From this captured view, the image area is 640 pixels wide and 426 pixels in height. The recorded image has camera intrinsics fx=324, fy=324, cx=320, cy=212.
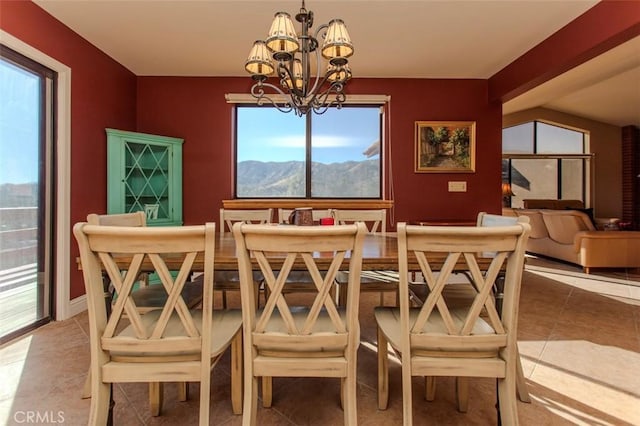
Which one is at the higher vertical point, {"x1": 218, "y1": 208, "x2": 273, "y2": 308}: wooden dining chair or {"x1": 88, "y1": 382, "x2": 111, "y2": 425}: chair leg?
{"x1": 218, "y1": 208, "x2": 273, "y2": 308}: wooden dining chair

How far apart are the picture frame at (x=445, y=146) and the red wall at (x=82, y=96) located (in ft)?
10.8

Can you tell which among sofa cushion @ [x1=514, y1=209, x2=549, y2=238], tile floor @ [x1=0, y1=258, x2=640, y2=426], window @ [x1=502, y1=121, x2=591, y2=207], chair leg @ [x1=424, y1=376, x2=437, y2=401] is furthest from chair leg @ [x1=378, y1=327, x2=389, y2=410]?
window @ [x1=502, y1=121, x2=591, y2=207]

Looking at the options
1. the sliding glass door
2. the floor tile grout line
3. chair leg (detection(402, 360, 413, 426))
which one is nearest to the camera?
chair leg (detection(402, 360, 413, 426))

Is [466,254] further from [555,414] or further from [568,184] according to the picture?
[568,184]

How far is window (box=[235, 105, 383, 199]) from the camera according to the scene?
12.9 feet

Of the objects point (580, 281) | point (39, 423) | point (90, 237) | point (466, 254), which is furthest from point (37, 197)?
point (580, 281)

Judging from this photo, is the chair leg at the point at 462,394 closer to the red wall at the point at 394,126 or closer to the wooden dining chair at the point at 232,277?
the wooden dining chair at the point at 232,277

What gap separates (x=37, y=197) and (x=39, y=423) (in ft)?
5.75

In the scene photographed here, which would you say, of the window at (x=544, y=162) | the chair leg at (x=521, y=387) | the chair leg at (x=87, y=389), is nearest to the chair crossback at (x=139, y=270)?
the chair leg at (x=87, y=389)

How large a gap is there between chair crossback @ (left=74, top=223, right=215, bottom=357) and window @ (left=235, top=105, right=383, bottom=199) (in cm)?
283

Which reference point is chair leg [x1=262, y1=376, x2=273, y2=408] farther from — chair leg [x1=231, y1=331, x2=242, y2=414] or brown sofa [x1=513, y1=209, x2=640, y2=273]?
brown sofa [x1=513, y1=209, x2=640, y2=273]

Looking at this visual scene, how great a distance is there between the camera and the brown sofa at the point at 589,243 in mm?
4078

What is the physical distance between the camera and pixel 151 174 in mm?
3496

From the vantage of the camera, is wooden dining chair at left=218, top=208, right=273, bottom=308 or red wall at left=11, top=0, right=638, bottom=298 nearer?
wooden dining chair at left=218, top=208, right=273, bottom=308
